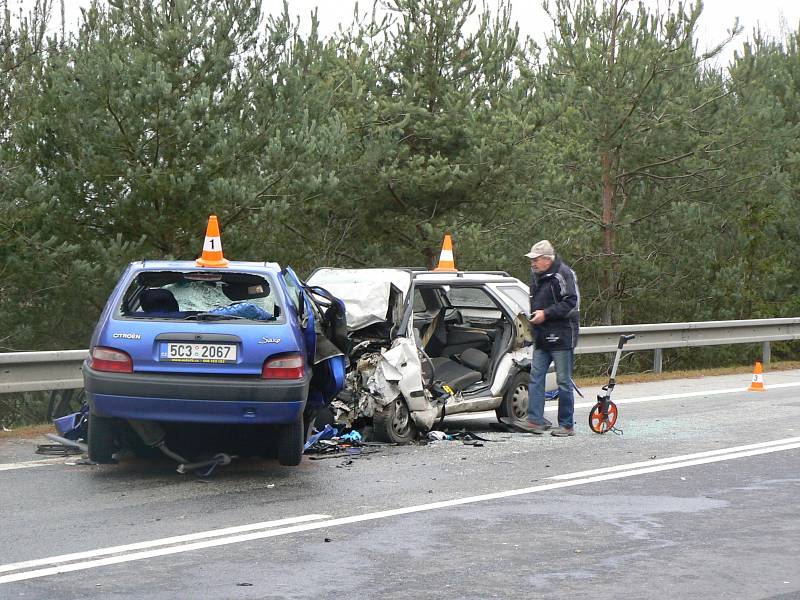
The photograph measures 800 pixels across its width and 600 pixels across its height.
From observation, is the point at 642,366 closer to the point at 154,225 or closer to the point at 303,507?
the point at 154,225

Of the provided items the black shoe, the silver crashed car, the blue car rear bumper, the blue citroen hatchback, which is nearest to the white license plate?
the blue citroen hatchback

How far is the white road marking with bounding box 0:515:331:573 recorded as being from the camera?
19.0ft

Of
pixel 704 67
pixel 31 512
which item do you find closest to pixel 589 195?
pixel 704 67

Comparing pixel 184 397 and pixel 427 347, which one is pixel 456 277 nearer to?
pixel 427 347

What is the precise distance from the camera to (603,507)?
24.6 ft

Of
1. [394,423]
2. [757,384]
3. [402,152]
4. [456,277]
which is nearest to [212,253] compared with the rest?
[394,423]

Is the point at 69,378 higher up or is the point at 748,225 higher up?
the point at 748,225

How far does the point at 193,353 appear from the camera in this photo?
8070 mm

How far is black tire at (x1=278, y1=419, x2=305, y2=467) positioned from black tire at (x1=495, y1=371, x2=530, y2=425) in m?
3.05

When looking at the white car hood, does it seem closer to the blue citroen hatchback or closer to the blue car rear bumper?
the blue citroen hatchback

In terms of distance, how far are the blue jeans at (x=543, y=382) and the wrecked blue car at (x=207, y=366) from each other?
7.96 ft

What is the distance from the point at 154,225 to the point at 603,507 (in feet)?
47.4

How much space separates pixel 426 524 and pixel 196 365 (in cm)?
213

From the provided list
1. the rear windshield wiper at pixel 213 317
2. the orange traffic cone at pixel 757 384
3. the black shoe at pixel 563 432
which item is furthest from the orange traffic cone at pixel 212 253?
the orange traffic cone at pixel 757 384
